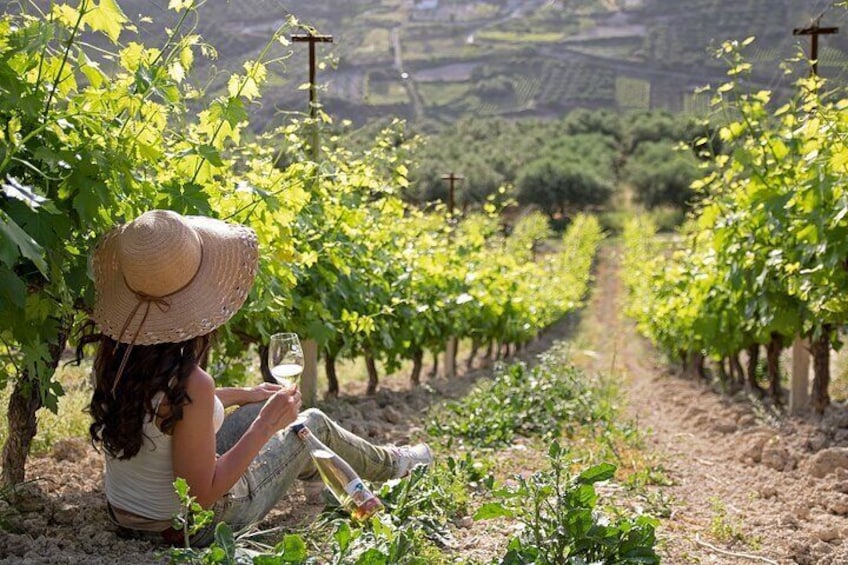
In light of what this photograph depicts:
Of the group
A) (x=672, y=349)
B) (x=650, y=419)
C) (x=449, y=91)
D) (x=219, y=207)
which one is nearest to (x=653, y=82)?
(x=449, y=91)

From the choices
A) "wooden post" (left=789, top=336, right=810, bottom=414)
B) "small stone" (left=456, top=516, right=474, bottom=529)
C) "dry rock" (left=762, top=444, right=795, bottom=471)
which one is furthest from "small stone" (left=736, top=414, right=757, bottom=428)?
"small stone" (left=456, top=516, right=474, bottom=529)

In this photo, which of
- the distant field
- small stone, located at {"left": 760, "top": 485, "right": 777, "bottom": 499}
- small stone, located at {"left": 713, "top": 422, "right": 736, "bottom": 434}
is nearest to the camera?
small stone, located at {"left": 760, "top": 485, "right": 777, "bottom": 499}

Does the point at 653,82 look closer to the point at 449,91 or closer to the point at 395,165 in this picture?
the point at 449,91

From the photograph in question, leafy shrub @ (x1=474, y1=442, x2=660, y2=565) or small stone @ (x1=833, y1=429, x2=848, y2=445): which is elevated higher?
leafy shrub @ (x1=474, y1=442, x2=660, y2=565)

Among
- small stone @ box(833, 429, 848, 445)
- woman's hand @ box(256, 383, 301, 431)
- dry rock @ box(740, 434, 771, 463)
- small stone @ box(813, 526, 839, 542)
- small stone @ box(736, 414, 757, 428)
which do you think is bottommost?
small stone @ box(736, 414, 757, 428)

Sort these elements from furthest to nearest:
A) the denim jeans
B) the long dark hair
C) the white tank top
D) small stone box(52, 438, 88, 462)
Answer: small stone box(52, 438, 88, 462) < the denim jeans < the white tank top < the long dark hair

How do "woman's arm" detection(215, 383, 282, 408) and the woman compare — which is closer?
the woman

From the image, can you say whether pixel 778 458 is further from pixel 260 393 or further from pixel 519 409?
pixel 260 393

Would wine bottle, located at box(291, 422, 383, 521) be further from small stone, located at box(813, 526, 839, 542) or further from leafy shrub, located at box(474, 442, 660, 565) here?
small stone, located at box(813, 526, 839, 542)

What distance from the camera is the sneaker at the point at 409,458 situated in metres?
3.84

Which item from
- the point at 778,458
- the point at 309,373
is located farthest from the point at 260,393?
the point at 778,458

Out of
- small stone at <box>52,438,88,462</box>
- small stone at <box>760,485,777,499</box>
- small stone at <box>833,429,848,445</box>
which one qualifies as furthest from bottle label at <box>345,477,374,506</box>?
small stone at <box>833,429,848,445</box>

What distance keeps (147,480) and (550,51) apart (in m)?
80.7

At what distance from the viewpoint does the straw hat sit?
2.70 m
